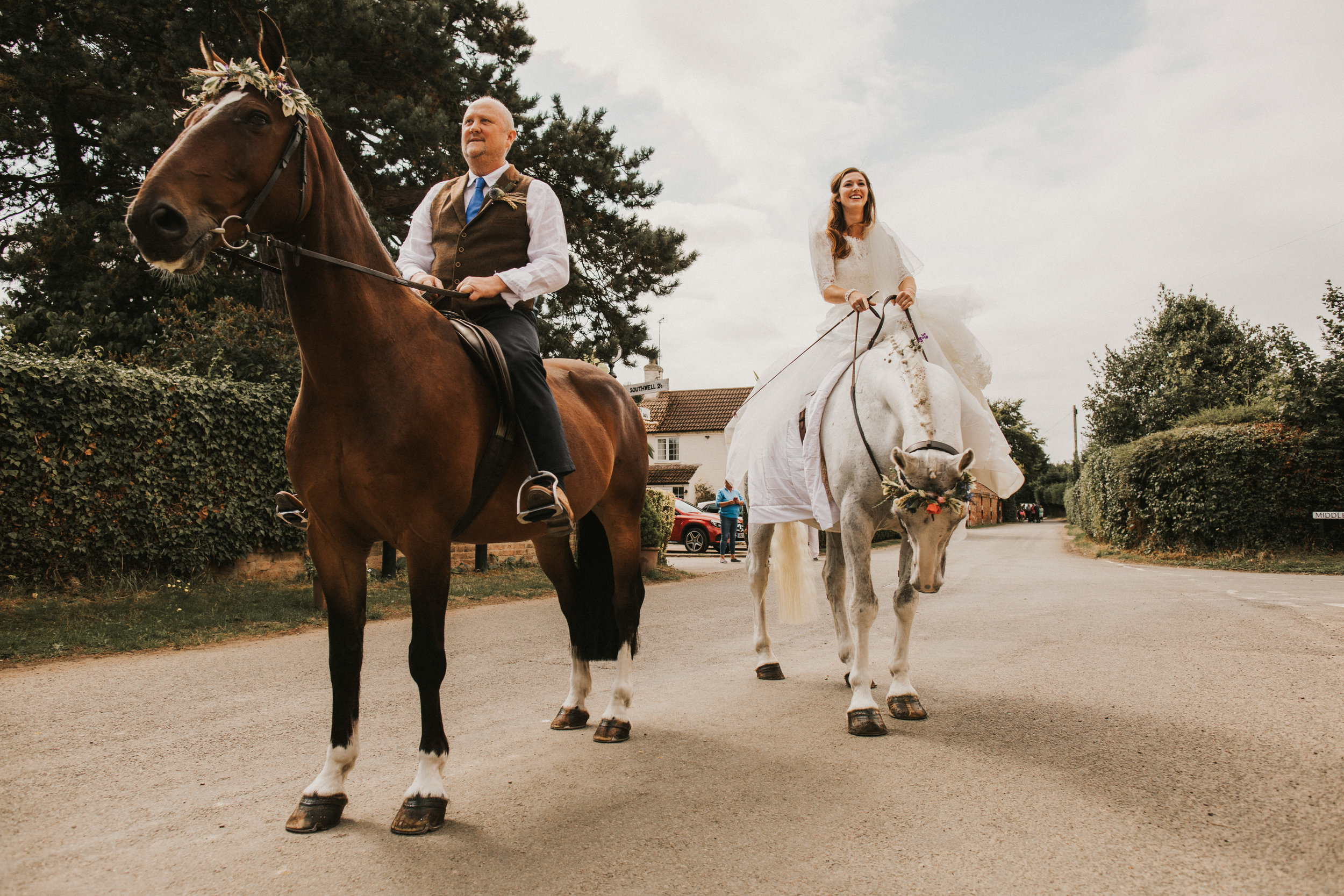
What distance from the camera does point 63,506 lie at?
26.7 ft

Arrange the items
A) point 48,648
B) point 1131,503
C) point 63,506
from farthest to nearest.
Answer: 1. point 1131,503
2. point 63,506
3. point 48,648

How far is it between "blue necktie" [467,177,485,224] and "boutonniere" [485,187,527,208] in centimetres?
7

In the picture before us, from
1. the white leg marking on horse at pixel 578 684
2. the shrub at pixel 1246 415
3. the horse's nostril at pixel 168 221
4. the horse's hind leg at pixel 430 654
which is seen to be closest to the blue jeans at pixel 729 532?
the shrub at pixel 1246 415

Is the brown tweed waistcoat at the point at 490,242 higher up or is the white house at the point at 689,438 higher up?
the white house at the point at 689,438

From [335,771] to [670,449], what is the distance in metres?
44.6

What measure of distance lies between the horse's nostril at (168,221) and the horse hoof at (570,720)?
300 centimetres

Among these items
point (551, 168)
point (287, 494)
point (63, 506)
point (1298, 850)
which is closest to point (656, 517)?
point (551, 168)

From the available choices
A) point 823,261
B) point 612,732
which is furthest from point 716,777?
point 823,261

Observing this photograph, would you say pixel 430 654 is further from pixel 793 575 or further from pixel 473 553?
pixel 473 553

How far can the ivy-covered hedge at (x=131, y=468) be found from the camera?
25.7ft

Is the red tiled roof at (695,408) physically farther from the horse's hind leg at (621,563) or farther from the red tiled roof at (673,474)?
the horse's hind leg at (621,563)

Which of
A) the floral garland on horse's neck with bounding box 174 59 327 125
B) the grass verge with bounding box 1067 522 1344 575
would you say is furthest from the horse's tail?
Answer: the grass verge with bounding box 1067 522 1344 575

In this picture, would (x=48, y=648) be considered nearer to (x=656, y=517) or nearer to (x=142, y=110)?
(x=656, y=517)

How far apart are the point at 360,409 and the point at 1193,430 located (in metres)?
19.4
